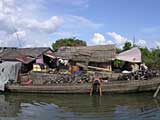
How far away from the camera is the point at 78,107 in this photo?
59.4 feet

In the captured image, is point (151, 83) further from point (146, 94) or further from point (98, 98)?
point (98, 98)

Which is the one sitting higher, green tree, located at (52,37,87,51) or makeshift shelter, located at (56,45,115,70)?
green tree, located at (52,37,87,51)

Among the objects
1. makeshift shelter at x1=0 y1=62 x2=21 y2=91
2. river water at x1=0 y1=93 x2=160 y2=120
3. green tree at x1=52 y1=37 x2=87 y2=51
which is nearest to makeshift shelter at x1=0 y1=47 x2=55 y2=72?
makeshift shelter at x1=0 y1=62 x2=21 y2=91

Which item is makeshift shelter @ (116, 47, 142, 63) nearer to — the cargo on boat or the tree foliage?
the cargo on boat

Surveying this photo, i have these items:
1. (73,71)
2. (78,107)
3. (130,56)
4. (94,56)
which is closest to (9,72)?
(73,71)

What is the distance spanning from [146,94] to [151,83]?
3.11 feet

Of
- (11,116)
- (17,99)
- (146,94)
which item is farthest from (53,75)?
(11,116)

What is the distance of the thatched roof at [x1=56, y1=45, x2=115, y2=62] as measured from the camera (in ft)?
96.1

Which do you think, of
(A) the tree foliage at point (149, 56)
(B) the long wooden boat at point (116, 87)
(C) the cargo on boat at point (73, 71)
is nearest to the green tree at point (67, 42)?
(A) the tree foliage at point (149, 56)

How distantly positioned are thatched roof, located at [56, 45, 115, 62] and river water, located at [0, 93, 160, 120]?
23.5 feet

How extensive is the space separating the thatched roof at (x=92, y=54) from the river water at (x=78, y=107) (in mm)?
7153

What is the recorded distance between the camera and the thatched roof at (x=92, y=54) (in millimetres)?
29281

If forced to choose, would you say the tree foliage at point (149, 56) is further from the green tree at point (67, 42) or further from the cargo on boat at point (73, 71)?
the green tree at point (67, 42)

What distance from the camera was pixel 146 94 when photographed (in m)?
22.7
